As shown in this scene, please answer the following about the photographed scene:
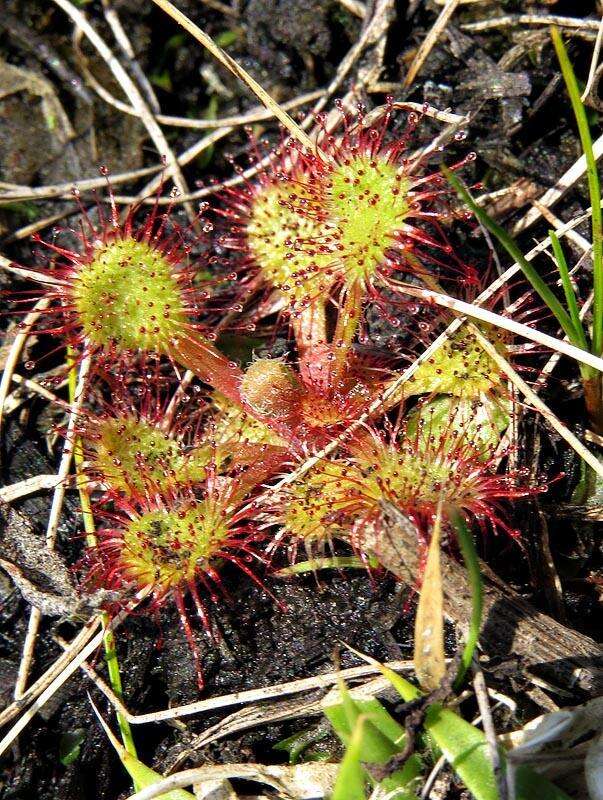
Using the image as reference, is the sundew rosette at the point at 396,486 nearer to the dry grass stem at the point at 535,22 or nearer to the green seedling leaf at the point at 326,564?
the green seedling leaf at the point at 326,564

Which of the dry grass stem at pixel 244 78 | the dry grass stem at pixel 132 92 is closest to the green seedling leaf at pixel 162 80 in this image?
the dry grass stem at pixel 132 92

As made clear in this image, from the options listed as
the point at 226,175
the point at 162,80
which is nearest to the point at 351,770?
the point at 226,175

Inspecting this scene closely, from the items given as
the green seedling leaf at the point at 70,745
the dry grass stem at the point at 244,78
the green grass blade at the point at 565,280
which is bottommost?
the green seedling leaf at the point at 70,745

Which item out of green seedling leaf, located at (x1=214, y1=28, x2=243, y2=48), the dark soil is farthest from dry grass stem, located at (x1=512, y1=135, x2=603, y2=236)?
green seedling leaf, located at (x1=214, y1=28, x2=243, y2=48)

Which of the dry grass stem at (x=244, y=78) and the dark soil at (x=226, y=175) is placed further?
the dry grass stem at (x=244, y=78)

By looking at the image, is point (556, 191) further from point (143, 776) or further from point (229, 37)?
point (143, 776)

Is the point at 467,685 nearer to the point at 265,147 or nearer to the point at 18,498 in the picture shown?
the point at 18,498
